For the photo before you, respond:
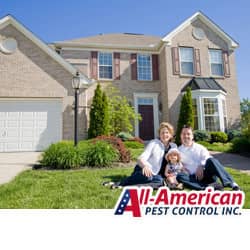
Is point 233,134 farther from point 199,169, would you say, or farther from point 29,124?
point 29,124

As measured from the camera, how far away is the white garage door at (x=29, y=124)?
33.5 ft

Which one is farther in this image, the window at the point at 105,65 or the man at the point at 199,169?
the window at the point at 105,65

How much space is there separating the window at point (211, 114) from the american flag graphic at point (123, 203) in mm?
10487

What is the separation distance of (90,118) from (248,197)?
846 centimetres

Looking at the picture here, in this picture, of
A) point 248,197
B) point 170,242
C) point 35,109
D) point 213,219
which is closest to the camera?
point 170,242

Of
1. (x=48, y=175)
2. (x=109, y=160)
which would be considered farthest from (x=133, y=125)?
(x=48, y=175)

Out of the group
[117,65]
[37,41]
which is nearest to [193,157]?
[37,41]

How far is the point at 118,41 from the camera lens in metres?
15.3

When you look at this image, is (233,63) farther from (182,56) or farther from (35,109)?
(35,109)

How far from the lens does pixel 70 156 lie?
602cm

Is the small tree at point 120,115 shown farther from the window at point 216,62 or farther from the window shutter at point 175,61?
the window at point 216,62

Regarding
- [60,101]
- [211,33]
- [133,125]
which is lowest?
[133,125]

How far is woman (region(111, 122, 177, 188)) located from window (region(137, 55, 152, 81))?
35.4 feet

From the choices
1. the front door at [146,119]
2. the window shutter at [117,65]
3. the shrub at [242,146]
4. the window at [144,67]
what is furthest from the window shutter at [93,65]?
the shrub at [242,146]
